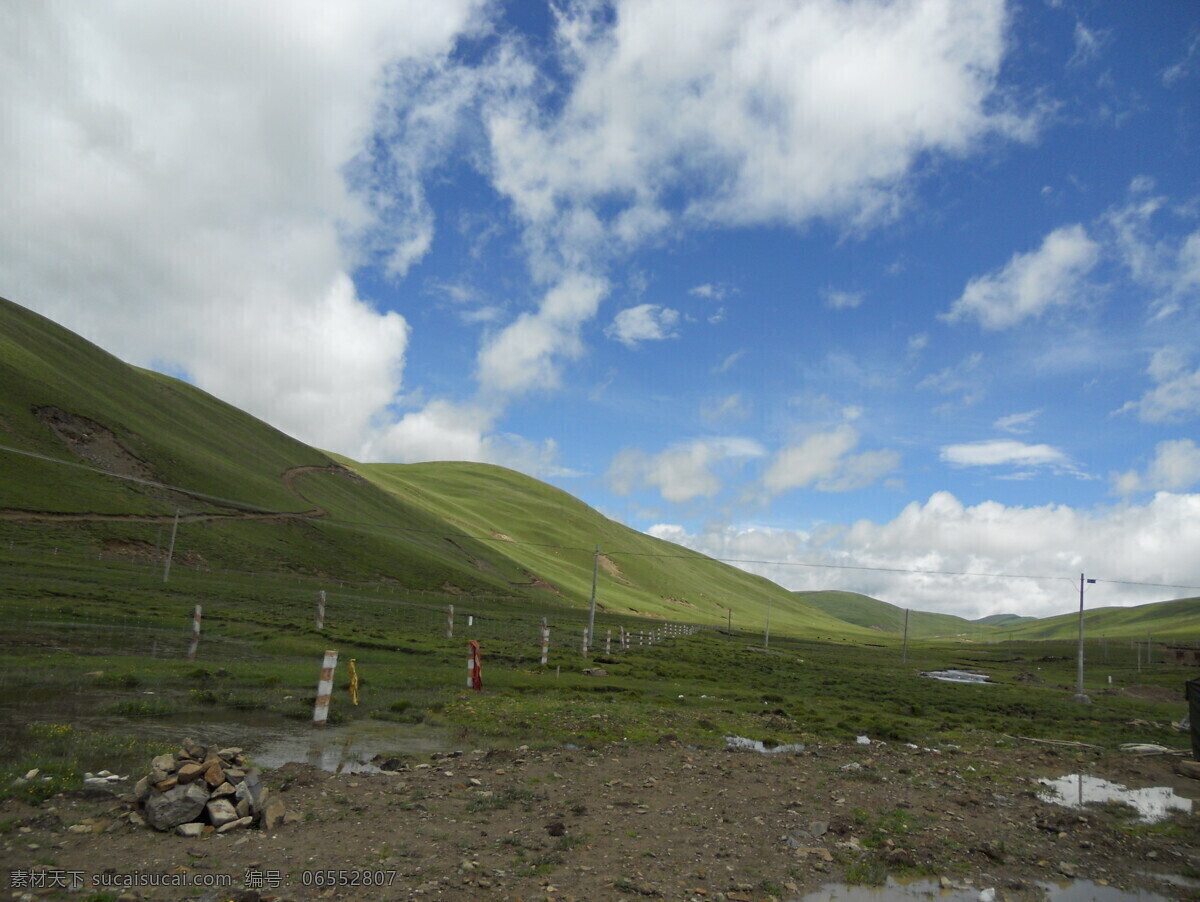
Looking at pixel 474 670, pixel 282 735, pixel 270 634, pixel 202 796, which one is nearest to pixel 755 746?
pixel 474 670

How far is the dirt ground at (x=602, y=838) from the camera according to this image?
663 centimetres

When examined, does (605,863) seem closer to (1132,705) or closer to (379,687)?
(379,687)

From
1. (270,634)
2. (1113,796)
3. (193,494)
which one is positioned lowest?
(270,634)

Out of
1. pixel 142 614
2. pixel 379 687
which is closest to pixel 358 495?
pixel 142 614

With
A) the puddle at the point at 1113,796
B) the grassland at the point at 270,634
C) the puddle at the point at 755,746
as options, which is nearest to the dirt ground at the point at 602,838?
the puddle at the point at 1113,796

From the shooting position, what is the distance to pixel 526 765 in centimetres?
1202

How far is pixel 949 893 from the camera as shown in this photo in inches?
311

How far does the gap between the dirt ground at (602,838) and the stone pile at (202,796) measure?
0.54ft

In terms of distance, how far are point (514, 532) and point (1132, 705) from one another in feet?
532

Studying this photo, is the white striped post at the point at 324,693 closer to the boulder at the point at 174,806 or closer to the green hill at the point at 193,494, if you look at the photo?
the boulder at the point at 174,806

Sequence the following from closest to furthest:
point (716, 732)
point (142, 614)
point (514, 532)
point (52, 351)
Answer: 1. point (716, 732)
2. point (142, 614)
3. point (52, 351)
4. point (514, 532)

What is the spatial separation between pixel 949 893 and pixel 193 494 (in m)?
94.0

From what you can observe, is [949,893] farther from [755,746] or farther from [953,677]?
[953,677]

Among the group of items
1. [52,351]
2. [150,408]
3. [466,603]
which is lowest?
[466,603]
